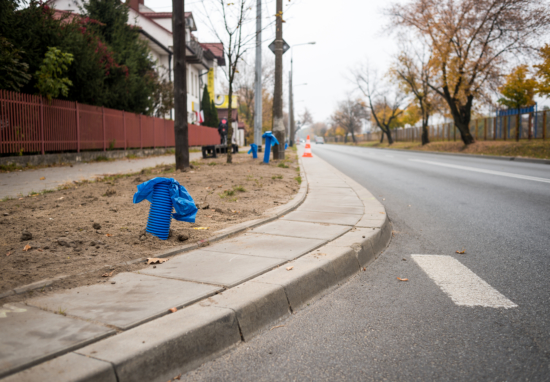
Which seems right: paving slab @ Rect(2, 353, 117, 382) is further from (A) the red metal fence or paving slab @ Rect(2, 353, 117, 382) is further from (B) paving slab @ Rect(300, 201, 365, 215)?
(A) the red metal fence

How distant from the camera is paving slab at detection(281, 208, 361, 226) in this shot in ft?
18.9

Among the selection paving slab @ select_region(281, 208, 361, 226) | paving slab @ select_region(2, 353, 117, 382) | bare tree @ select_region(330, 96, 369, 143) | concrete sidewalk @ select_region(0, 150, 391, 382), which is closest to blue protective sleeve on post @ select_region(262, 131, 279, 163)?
paving slab @ select_region(281, 208, 361, 226)

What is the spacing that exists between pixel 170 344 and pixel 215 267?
53.6 inches

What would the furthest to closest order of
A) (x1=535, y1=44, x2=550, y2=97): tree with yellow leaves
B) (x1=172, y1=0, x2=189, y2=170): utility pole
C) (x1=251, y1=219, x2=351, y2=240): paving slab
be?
(x1=535, y1=44, x2=550, y2=97): tree with yellow leaves, (x1=172, y1=0, x2=189, y2=170): utility pole, (x1=251, y1=219, x2=351, y2=240): paving slab

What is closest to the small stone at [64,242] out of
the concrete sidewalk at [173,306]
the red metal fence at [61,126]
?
the concrete sidewalk at [173,306]

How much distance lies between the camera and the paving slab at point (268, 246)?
4125 mm

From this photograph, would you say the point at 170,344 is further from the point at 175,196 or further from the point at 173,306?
the point at 175,196

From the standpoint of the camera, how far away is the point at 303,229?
5.30 meters

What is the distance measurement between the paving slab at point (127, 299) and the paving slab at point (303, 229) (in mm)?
1969

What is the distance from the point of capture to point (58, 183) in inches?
357

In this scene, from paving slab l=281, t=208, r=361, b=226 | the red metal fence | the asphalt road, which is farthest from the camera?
the red metal fence

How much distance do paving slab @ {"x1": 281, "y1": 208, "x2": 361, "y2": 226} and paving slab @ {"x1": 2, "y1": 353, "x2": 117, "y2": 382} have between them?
3.91m

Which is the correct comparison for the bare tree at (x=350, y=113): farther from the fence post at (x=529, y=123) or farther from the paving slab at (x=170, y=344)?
the paving slab at (x=170, y=344)

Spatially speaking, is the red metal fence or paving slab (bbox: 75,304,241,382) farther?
the red metal fence
